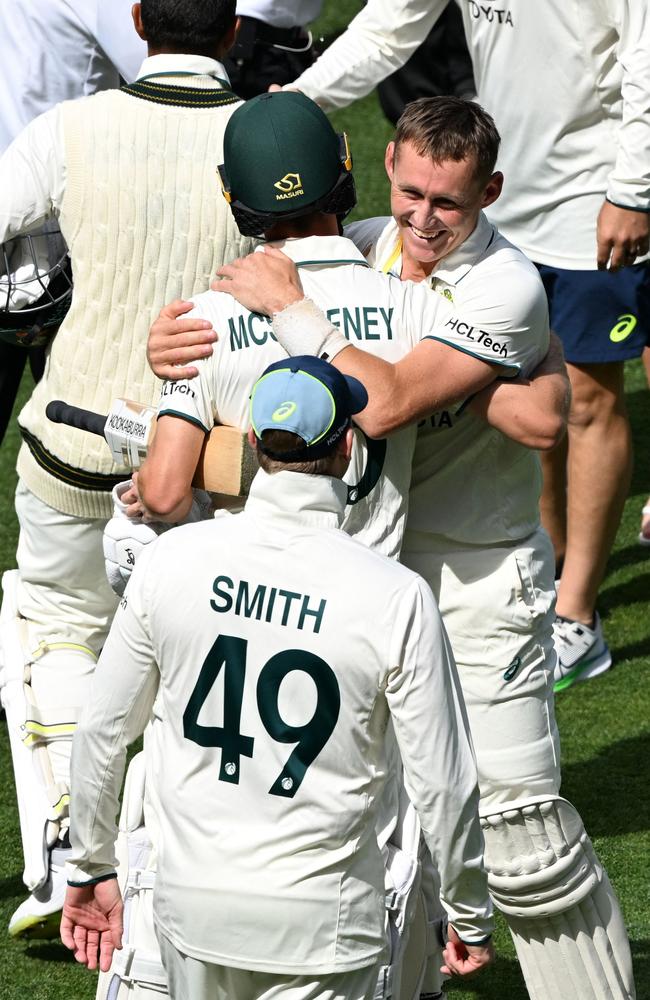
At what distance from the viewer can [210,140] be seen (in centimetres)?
369

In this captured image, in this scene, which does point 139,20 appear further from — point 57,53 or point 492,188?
point 492,188

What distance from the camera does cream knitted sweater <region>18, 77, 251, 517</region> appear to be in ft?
12.1

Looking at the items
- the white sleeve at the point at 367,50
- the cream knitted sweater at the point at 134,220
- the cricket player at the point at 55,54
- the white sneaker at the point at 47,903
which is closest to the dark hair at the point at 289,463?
the cream knitted sweater at the point at 134,220

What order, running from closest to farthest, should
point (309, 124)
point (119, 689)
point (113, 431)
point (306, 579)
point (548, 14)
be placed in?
point (306, 579)
point (119, 689)
point (309, 124)
point (113, 431)
point (548, 14)

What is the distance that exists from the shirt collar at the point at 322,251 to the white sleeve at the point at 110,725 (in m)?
0.68

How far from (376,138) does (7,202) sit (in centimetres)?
681

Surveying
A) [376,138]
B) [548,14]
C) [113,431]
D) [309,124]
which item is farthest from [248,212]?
[376,138]

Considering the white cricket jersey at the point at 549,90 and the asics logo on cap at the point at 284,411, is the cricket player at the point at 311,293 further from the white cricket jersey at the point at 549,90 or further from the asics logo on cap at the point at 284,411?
the white cricket jersey at the point at 549,90

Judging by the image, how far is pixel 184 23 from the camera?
3.64m

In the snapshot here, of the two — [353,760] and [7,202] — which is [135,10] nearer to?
[7,202]

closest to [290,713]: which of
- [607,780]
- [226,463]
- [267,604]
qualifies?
[267,604]

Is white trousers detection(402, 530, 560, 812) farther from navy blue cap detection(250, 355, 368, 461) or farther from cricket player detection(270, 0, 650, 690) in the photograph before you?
cricket player detection(270, 0, 650, 690)

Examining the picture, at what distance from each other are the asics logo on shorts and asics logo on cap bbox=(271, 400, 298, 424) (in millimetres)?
2784

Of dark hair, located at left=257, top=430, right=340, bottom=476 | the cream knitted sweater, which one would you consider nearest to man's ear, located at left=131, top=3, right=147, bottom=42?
the cream knitted sweater
